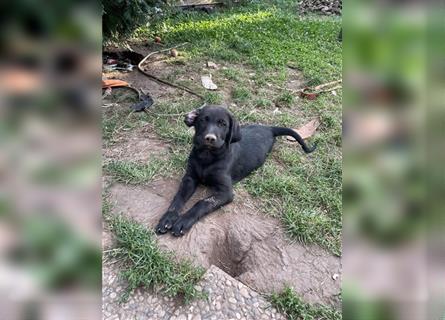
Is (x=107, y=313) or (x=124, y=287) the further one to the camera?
(x=124, y=287)

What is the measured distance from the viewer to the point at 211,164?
3.72 m

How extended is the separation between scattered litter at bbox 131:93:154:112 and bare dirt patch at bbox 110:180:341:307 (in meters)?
1.68

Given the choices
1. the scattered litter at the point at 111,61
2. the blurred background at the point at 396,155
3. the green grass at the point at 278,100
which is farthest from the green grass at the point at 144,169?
the blurred background at the point at 396,155

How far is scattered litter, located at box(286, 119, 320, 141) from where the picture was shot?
4910 millimetres

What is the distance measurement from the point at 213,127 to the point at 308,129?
1927 millimetres

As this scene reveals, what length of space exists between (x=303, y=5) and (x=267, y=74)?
854 cm

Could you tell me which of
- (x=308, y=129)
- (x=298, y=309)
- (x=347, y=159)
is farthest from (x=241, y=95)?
(x=347, y=159)

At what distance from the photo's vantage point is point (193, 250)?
3021mm

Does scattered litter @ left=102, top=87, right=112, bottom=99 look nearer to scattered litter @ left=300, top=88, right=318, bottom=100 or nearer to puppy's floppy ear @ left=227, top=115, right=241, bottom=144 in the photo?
puppy's floppy ear @ left=227, top=115, right=241, bottom=144

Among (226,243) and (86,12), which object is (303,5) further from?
(86,12)

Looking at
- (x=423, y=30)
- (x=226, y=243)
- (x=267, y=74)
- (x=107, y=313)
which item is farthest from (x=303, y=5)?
(x=423, y=30)

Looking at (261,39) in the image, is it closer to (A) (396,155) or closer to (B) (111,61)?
(B) (111,61)

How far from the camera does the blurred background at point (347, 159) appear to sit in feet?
2.03

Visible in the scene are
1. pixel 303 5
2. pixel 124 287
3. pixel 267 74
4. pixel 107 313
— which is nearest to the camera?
pixel 107 313
